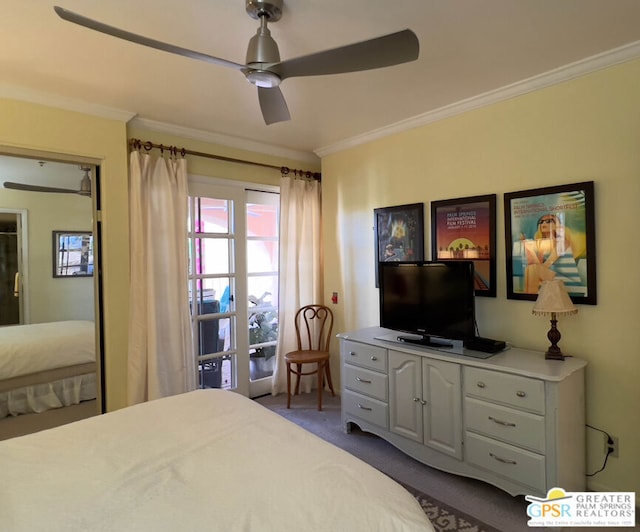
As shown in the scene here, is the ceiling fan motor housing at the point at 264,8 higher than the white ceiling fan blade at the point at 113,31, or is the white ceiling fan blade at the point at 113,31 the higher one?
the ceiling fan motor housing at the point at 264,8

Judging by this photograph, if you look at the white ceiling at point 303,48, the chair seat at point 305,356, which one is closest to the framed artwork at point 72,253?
the white ceiling at point 303,48

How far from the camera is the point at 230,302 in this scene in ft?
12.4

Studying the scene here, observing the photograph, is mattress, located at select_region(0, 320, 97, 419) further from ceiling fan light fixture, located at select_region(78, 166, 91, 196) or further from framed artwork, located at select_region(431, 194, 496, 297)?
framed artwork, located at select_region(431, 194, 496, 297)

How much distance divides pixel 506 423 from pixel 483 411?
141 millimetres

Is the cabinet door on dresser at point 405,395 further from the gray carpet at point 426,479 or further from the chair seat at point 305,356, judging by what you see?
the chair seat at point 305,356

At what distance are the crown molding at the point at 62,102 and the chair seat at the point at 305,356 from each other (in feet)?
8.17

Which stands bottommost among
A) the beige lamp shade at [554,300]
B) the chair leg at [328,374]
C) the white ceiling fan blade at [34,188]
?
the chair leg at [328,374]

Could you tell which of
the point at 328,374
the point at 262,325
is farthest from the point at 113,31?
the point at 328,374

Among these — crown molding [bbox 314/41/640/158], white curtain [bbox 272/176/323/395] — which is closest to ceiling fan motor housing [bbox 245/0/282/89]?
crown molding [bbox 314/41/640/158]

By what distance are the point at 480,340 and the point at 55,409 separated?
10.6 feet

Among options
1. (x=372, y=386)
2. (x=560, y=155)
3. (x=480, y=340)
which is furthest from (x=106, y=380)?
(x=560, y=155)

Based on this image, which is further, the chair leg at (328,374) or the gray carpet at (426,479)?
the chair leg at (328,374)

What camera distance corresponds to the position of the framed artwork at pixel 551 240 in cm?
233

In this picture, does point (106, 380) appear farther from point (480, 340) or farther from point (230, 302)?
point (480, 340)
